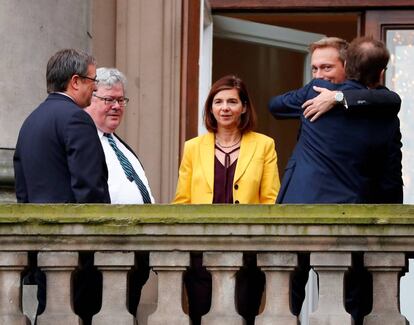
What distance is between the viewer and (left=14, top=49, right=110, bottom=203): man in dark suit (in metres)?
10.6

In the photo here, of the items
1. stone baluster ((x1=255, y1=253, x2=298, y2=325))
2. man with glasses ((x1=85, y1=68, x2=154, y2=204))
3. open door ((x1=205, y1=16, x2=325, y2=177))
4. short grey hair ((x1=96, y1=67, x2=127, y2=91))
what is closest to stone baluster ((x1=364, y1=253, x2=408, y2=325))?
stone baluster ((x1=255, y1=253, x2=298, y2=325))

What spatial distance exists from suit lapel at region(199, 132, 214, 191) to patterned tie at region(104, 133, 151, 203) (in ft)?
1.09

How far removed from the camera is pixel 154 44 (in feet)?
45.8

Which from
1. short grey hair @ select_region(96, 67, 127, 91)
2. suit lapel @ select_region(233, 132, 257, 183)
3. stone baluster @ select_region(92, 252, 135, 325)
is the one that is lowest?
stone baluster @ select_region(92, 252, 135, 325)

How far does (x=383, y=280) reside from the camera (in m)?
10.2

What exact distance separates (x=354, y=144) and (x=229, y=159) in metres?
1.21

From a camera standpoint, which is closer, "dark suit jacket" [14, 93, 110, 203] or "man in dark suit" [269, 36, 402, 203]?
"dark suit jacket" [14, 93, 110, 203]

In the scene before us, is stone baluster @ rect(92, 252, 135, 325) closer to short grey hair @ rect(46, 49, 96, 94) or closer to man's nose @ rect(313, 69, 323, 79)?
short grey hair @ rect(46, 49, 96, 94)

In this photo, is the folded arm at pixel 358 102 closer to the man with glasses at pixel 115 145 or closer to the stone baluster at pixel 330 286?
the stone baluster at pixel 330 286

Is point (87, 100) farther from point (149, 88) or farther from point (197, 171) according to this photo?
point (149, 88)

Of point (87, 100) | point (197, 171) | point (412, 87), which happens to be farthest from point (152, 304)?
point (412, 87)

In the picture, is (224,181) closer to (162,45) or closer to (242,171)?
(242,171)

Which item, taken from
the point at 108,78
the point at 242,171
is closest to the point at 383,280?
the point at 242,171

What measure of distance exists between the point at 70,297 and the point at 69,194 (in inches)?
22.3
